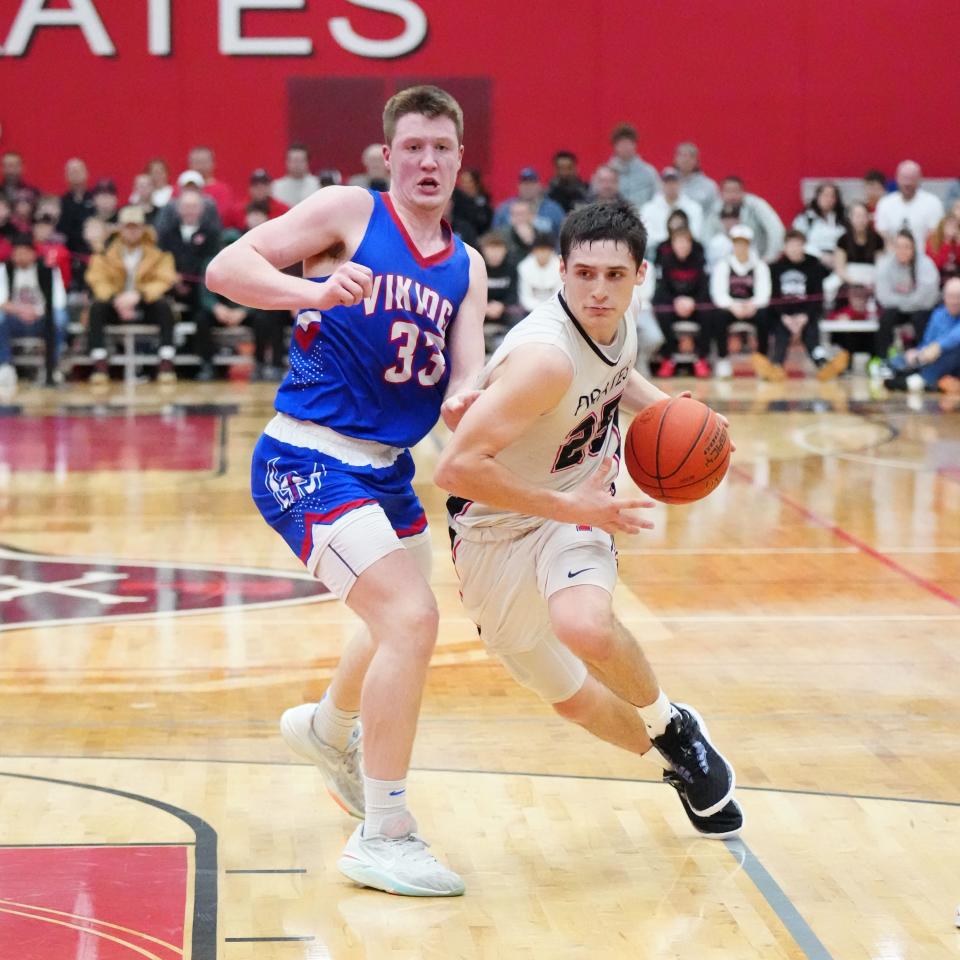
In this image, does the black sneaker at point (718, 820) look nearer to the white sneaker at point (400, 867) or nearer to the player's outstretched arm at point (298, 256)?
the white sneaker at point (400, 867)

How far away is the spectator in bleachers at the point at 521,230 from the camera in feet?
55.8

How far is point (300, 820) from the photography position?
4793 millimetres

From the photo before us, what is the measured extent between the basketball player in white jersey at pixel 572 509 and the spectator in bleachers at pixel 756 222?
13.4m

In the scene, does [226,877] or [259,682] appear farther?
[259,682]

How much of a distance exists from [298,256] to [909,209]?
14.8 meters

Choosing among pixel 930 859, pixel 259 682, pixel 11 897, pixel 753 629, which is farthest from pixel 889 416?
pixel 11 897

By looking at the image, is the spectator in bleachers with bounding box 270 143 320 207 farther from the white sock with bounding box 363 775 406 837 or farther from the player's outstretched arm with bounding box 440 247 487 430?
the white sock with bounding box 363 775 406 837

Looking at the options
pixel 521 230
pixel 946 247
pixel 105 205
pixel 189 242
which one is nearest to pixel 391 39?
pixel 521 230

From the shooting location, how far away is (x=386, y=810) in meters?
4.29

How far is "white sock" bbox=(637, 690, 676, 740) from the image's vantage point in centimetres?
459

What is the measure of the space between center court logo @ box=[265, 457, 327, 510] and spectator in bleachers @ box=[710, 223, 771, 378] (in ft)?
42.5

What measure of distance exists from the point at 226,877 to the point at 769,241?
14.6 metres

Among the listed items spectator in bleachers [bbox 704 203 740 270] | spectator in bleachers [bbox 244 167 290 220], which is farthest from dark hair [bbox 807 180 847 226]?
spectator in bleachers [bbox 244 167 290 220]

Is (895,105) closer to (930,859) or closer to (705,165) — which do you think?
(705,165)
